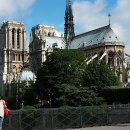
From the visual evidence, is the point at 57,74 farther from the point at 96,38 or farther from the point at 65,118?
the point at 96,38

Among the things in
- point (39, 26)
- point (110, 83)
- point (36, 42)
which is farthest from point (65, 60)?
point (39, 26)

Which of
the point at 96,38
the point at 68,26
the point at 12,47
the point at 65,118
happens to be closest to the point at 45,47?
the point at 68,26

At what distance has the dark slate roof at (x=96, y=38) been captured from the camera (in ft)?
346

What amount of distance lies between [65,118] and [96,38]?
83.7m

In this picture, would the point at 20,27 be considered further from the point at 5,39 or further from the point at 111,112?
the point at 111,112

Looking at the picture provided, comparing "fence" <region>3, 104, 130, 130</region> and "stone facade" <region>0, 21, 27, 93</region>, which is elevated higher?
"stone facade" <region>0, 21, 27, 93</region>

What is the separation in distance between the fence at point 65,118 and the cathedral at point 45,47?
70754 mm

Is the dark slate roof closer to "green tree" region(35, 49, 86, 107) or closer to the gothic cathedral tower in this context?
the gothic cathedral tower

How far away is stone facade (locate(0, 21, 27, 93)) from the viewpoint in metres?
130

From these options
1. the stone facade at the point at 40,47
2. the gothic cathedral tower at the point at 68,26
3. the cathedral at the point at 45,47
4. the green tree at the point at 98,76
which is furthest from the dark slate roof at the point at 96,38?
the green tree at the point at 98,76

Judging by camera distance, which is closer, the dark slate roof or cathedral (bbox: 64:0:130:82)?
cathedral (bbox: 64:0:130:82)

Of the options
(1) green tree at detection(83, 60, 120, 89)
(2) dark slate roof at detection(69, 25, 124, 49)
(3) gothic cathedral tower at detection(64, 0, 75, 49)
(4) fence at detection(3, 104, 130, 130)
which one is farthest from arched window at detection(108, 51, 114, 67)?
(4) fence at detection(3, 104, 130, 130)

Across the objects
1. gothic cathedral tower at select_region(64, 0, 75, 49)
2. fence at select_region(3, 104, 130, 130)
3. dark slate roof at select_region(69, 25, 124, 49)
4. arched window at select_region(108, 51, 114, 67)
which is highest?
gothic cathedral tower at select_region(64, 0, 75, 49)

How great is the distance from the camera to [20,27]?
13462cm
